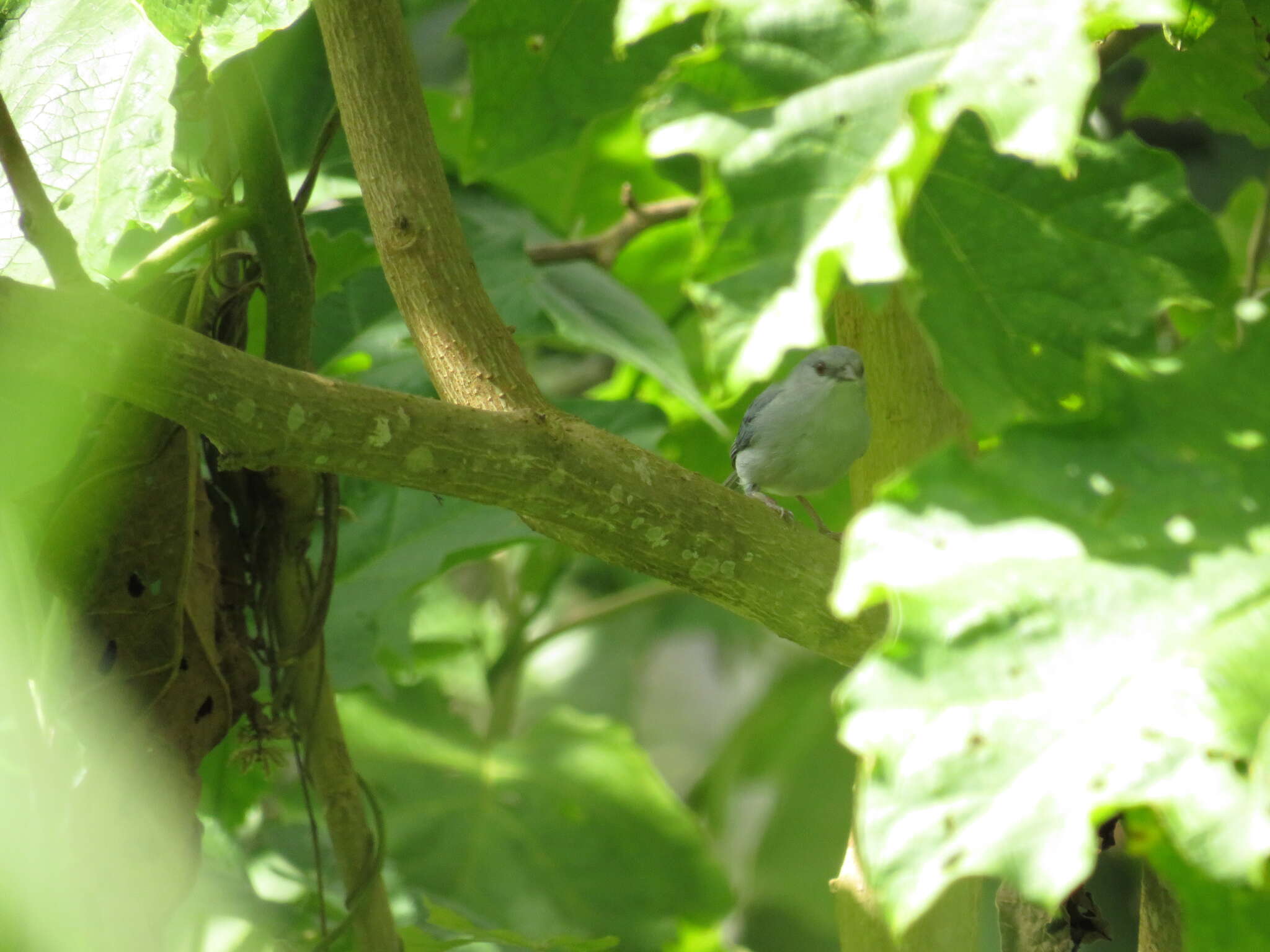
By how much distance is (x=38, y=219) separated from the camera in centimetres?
90

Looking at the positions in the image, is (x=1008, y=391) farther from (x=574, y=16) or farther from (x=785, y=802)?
(x=785, y=802)

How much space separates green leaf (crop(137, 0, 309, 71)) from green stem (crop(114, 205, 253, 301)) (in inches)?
7.1

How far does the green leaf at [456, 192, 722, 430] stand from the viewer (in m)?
1.77

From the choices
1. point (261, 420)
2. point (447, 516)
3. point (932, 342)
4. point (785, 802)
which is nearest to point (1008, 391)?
point (932, 342)

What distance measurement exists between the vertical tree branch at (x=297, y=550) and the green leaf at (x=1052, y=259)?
654 millimetres

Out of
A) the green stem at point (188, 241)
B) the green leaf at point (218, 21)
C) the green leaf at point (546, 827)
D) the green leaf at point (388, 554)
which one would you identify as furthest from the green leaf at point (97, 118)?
the green leaf at point (546, 827)

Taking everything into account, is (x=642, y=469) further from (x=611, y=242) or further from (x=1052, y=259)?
(x=611, y=242)

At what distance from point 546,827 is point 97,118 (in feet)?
5.05

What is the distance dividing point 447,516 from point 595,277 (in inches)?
19.3

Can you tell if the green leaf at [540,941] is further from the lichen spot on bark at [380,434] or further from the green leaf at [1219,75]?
the green leaf at [1219,75]

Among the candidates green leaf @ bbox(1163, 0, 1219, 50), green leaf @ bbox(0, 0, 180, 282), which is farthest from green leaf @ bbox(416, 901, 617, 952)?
green leaf @ bbox(1163, 0, 1219, 50)

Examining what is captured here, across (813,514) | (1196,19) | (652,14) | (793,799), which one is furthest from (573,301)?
(793,799)

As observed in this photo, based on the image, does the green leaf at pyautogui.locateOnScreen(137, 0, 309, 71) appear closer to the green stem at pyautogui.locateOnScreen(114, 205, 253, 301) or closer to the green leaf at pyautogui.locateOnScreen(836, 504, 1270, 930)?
the green stem at pyautogui.locateOnScreen(114, 205, 253, 301)

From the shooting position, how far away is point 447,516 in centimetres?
192
